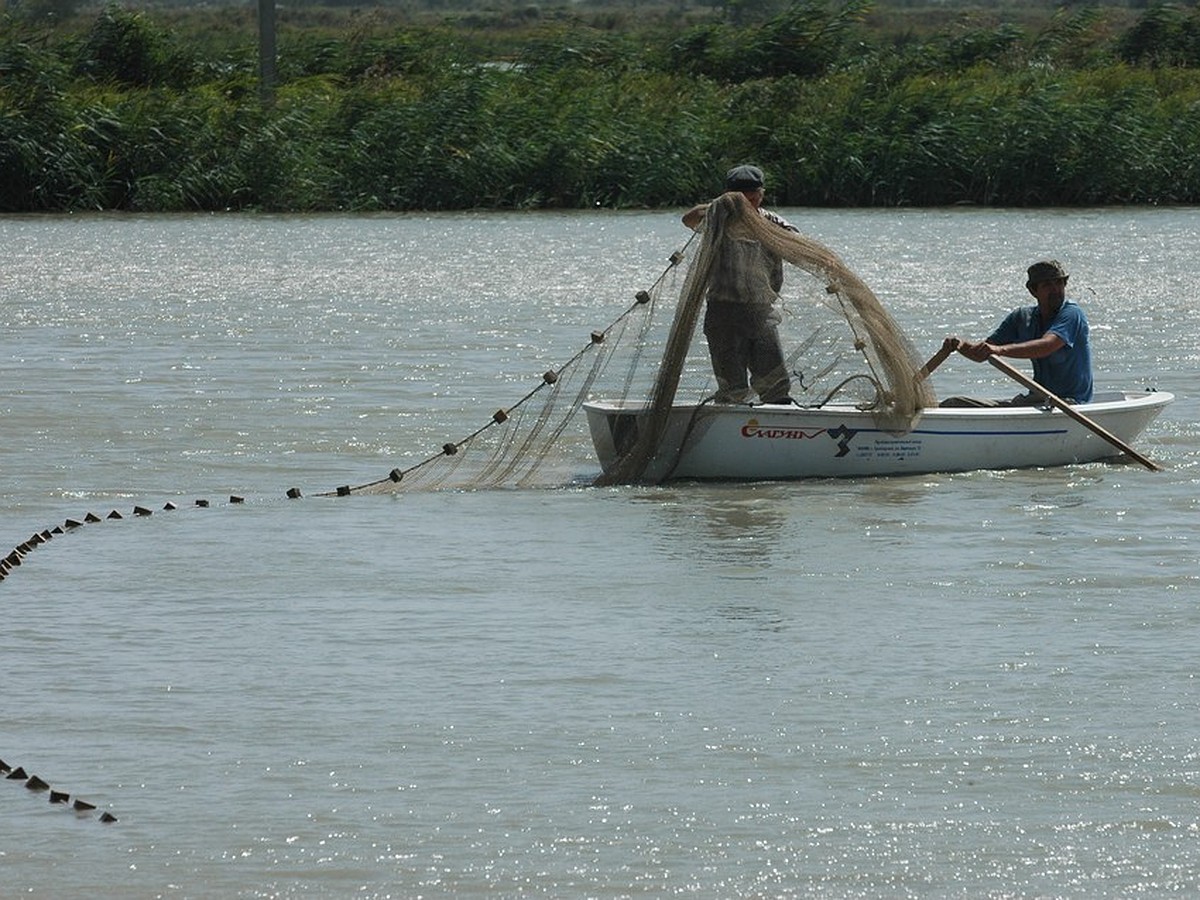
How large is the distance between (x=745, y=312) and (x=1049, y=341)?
1542 mm

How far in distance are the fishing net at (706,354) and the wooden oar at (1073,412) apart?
1.30 ft

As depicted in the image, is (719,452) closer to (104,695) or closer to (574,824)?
(104,695)

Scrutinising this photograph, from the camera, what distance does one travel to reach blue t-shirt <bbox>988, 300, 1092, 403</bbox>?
38.5 ft

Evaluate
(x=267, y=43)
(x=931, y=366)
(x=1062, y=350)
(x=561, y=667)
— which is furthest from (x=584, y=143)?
(x=561, y=667)

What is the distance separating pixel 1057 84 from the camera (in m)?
30.2

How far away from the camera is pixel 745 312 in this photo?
36.8 ft

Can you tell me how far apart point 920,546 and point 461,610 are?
224 cm

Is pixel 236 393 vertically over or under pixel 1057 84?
under

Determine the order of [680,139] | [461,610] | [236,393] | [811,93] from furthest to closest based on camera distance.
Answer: [811,93]
[680,139]
[236,393]
[461,610]

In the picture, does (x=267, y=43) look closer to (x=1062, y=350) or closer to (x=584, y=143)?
(x=584, y=143)

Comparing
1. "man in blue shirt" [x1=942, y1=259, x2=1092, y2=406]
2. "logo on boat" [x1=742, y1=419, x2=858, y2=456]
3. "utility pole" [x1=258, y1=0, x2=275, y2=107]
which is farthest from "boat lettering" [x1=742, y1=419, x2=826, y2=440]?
"utility pole" [x1=258, y1=0, x2=275, y2=107]

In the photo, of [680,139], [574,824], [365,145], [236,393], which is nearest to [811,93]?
[680,139]

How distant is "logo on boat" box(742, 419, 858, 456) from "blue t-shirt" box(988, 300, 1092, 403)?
974 millimetres

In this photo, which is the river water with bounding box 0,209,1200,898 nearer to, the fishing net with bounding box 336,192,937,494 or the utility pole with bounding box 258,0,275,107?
the fishing net with bounding box 336,192,937,494
